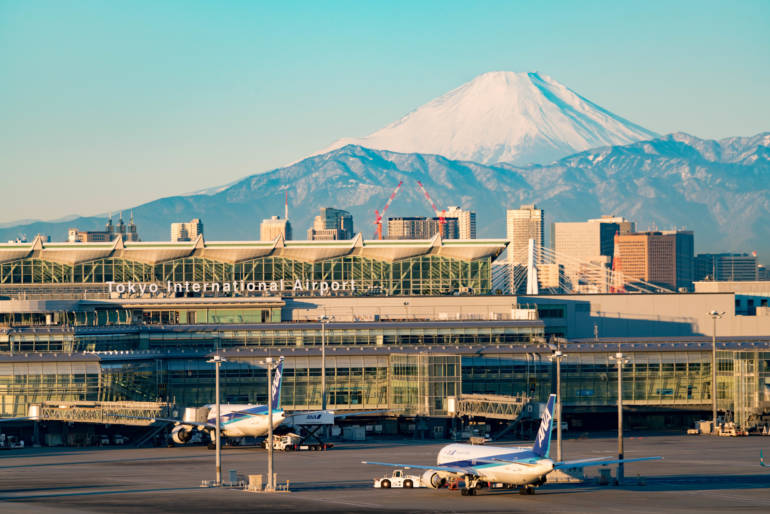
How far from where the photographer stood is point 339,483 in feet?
365

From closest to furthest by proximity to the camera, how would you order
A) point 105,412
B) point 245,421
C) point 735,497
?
point 735,497 → point 245,421 → point 105,412

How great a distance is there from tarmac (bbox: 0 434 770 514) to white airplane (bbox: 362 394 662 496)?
135 cm

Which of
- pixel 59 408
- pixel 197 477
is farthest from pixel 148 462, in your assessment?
pixel 59 408

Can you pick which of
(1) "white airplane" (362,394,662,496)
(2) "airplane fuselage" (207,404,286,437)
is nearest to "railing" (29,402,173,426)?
(2) "airplane fuselage" (207,404,286,437)

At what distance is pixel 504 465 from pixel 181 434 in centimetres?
5974

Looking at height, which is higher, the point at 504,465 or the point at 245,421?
the point at 504,465

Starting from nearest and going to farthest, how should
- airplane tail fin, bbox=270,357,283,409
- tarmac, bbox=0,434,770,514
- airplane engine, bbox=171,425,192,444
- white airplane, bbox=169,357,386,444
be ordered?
tarmac, bbox=0,434,770,514 → airplane tail fin, bbox=270,357,283,409 → white airplane, bbox=169,357,386,444 → airplane engine, bbox=171,425,192,444

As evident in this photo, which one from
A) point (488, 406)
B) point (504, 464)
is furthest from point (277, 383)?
point (504, 464)

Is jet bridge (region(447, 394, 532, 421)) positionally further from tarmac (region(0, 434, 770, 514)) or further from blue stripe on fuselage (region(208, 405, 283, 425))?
blue stripe on fuselage (region(208, 405, 283, 425))

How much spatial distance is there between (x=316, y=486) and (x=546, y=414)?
22.0 metres

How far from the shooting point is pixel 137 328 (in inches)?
7525

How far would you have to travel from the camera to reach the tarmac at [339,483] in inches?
3750

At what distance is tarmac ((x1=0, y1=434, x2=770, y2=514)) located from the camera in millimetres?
95250

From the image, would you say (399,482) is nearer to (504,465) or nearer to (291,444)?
(504,465)
